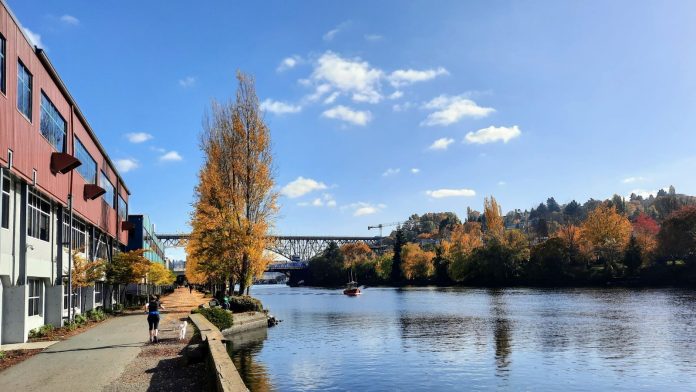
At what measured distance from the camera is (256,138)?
5319cm

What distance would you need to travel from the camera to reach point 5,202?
2777 cm

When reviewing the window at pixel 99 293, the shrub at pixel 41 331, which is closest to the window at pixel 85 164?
the window at pixel 99 293

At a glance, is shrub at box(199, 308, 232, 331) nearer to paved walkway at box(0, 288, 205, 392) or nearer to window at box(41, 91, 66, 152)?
paved walkway at box(0, 288, 205, 392)

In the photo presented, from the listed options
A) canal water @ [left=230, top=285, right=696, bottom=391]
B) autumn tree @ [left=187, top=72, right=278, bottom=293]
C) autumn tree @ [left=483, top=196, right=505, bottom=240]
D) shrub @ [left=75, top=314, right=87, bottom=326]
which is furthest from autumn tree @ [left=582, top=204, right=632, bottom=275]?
shrub @ [left=75, top=314, right=87, bottom=326]

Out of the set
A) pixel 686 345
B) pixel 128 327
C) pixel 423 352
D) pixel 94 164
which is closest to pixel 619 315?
pixel 686 345

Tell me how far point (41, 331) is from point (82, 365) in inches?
483

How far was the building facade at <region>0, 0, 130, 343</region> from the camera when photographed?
27.1m

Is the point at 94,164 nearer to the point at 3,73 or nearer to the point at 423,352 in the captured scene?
the point at 3,73

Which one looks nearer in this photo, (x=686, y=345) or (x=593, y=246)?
(x=686, y=345)

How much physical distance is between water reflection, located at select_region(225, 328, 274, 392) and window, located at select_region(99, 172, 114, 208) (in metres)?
23.2

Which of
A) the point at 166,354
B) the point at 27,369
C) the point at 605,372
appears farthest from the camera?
the point at 605,372

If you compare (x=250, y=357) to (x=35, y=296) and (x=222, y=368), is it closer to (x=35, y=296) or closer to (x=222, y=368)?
(x=35, y=296)

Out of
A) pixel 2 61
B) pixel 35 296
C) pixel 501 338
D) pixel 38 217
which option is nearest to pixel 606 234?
pixel 501 338

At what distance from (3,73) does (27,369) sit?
13490 millimetres
